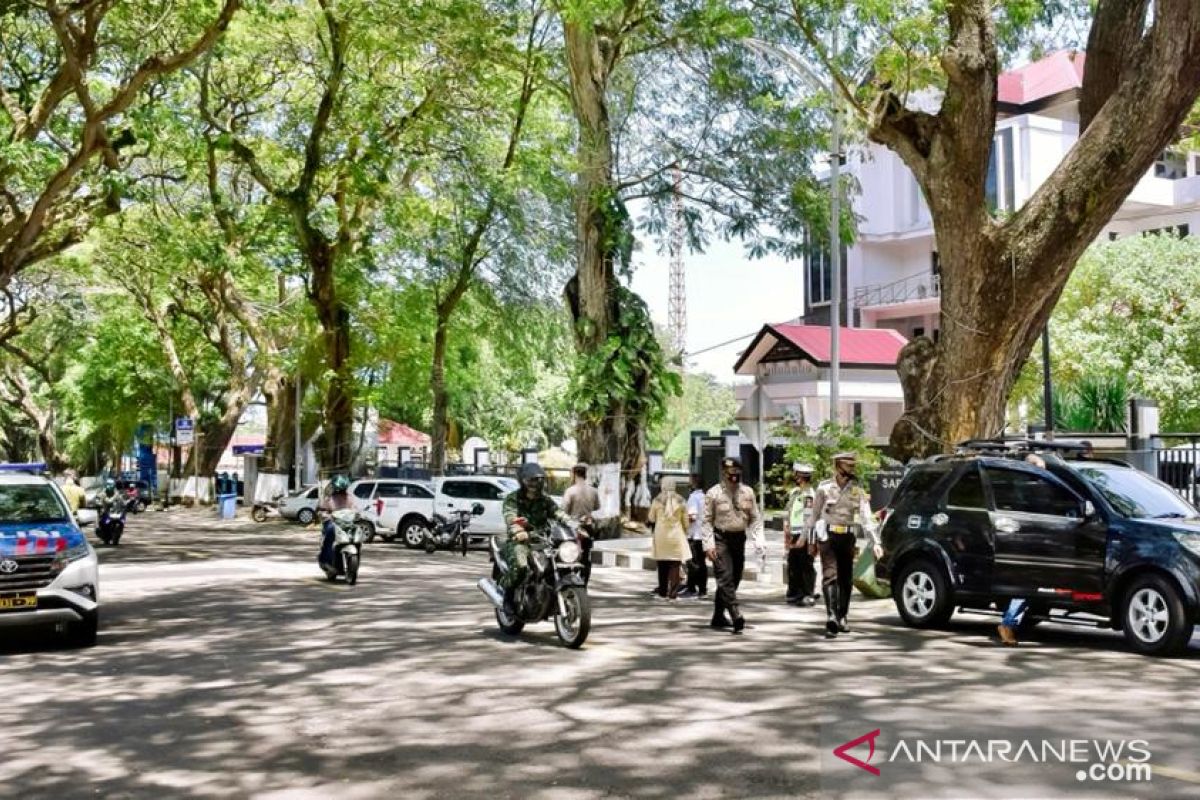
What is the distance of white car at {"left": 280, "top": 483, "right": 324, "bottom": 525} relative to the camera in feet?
121

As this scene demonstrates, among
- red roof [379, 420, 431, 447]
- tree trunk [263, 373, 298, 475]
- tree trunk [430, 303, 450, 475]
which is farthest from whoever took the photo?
Answer: red roof [379, 420, 431, 447]

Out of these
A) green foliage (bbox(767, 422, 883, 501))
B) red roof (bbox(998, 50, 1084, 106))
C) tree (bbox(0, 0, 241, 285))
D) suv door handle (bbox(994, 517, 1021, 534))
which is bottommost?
suv door handle (bbox(994, 517, 1021, 534))

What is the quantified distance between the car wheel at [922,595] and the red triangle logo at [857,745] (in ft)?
17.3

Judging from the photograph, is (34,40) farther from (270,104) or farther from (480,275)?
(480,275)

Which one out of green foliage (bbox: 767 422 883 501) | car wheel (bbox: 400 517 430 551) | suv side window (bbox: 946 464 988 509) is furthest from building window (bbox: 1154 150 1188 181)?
suv side window (bbox: 946 464 988 509)

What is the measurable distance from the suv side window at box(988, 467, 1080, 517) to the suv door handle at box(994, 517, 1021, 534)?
0.13 metres

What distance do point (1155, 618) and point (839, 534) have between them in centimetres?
290

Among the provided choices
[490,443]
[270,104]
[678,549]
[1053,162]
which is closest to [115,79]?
[270,104]

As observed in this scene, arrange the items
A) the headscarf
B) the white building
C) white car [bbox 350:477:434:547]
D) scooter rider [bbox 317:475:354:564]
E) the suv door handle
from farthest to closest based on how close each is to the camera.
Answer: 1. the white building
2. white car [bbox 350:477:434:547]
3. scooter rider [bbox 317:475:354:564]
4. the headscarf
5. the suv door handle

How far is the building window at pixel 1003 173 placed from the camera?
3728 centimetres

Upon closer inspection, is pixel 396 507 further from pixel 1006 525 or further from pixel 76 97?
pixel 1006 525

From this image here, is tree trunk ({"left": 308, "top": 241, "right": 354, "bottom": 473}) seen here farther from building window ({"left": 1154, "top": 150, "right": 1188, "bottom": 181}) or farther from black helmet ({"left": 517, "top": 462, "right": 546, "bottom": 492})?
building window ({"left": 1154, "top": 150, "right": 1188, "bottom": 181})

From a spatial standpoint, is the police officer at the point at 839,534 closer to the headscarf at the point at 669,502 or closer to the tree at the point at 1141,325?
the headscarf at the point at 669,502

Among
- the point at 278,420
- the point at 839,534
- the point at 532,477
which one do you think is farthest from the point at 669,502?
the point at 278,420
